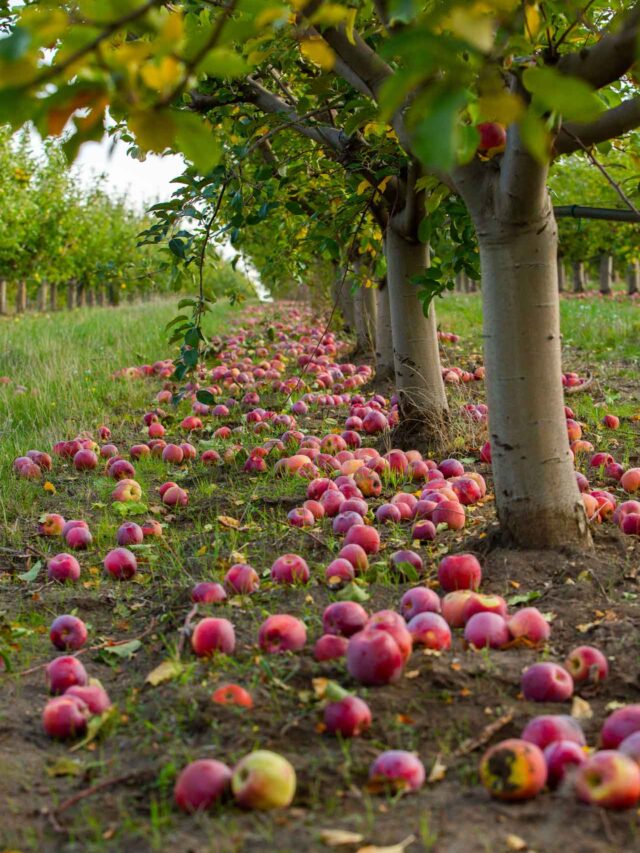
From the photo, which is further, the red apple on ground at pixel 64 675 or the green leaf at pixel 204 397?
the green leaf at pixel 204 397

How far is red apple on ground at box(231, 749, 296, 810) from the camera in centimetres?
169

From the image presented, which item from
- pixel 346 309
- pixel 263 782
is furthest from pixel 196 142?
pixel 346 309

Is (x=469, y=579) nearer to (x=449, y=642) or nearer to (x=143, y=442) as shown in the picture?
(x=449, y=642)

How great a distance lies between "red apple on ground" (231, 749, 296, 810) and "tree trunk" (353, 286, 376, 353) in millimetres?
8091

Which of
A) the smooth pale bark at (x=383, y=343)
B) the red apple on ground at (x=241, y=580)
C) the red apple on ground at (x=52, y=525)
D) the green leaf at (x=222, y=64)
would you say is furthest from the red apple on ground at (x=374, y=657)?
Result: the smooth pale bark at (x=383, y=343)

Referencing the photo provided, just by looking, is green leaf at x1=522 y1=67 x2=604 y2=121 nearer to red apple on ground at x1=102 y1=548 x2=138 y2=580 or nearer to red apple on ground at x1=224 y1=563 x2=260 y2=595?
red apple on ground at x1=224 y1=563 x2=260 y2=595

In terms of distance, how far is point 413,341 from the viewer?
5109mm

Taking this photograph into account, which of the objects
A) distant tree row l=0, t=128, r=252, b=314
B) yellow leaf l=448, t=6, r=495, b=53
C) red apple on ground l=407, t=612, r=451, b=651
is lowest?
red apple on ground l=407, t=612, r=451, b=651

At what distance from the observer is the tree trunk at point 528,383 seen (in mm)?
2926

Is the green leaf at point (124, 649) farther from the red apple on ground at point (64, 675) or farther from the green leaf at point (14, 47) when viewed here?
the green leaf at point (14, 47)

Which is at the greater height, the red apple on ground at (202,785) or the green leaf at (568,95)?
the green leaf at (568,95)

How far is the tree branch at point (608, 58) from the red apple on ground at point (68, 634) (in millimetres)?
2316

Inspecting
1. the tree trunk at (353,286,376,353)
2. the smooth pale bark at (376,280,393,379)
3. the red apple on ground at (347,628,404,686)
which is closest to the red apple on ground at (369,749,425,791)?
the red apple on ground at (347,628,404,686)

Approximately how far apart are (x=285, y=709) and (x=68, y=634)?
3.15 ft
